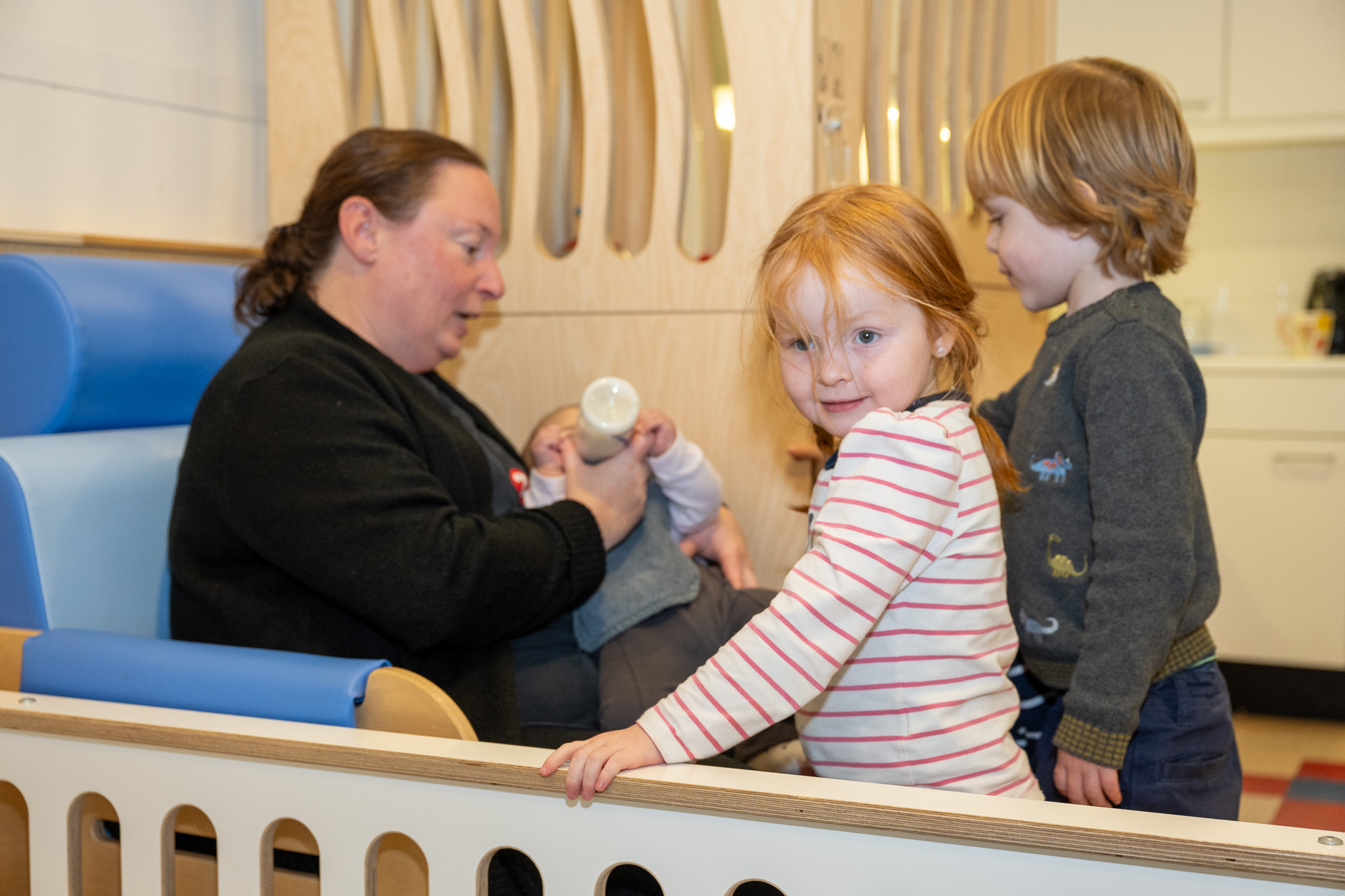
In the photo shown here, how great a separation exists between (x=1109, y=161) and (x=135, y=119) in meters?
1.27

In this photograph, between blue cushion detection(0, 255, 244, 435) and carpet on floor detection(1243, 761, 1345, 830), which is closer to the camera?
blue cushion detection(0, 255, 244, 435)

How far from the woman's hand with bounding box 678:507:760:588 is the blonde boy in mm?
381

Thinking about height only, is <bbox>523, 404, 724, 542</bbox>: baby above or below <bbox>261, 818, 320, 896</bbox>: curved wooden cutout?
above

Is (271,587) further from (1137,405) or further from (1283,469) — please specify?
(1283,469)

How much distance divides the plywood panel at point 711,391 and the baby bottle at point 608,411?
17 cm

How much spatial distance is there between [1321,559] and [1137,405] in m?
2.16

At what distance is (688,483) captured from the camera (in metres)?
1.40

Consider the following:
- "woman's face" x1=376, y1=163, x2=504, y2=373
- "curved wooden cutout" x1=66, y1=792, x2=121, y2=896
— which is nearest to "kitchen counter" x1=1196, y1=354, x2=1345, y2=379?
"woman's face" x1=376, y1=163, x2=504, y2=373

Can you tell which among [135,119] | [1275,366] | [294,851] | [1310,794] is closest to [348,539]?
[294,851]

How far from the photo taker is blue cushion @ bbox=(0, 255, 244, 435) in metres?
1.15

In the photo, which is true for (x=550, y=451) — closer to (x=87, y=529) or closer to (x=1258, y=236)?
(x=87, y=529)

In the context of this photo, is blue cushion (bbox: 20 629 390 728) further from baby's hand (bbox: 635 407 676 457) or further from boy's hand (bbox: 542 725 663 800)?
baby's hand (bbox: 635 407 676 457)

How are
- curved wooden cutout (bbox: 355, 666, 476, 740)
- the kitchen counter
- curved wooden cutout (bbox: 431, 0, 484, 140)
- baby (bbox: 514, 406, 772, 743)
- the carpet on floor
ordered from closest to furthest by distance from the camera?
curved wooden cutout (bbox: 355, 666, 476, 740), baby (bbox: 514, 406, 772, 743), curved wooden cutout (bbox: 431, 0, 484, 140), the carpet on floor, the kitchen counter

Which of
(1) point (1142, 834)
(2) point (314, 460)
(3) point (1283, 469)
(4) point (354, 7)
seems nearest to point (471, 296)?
(2) point (314, 460)
